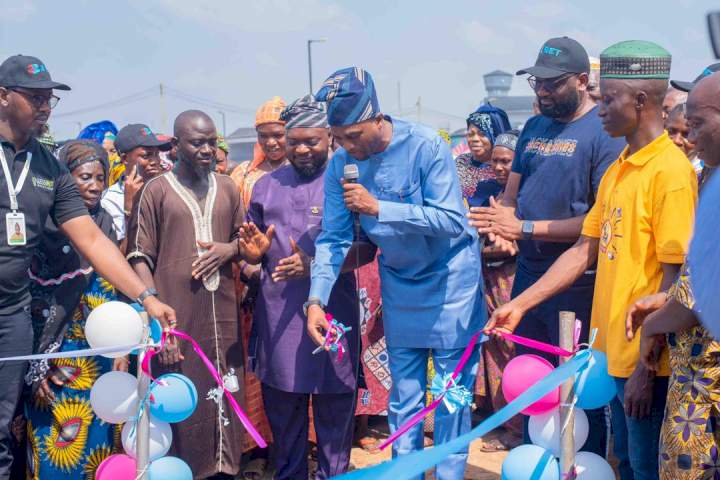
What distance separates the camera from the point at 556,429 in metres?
3.71

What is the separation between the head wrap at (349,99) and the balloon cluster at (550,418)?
1377mm

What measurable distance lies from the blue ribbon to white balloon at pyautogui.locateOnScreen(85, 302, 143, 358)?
1.36 meters

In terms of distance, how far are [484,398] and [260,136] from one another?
251cm

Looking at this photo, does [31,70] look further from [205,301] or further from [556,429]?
[556,429]

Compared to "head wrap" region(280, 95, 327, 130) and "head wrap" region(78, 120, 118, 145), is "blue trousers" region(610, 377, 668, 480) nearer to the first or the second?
"head wrap" region(280, 95, 327, 130)

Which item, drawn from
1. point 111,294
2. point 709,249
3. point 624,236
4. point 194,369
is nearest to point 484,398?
point 194,369

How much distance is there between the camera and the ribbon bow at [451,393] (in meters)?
4.33

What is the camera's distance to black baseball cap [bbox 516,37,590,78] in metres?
4.58

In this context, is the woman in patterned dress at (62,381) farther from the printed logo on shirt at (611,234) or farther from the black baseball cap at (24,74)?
the printed logo on shirt at (611,234)

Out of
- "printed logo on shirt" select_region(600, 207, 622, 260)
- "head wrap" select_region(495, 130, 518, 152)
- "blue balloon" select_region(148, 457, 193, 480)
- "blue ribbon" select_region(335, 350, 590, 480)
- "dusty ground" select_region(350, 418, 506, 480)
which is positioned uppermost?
"head wrap" select_region(495, 130, 518, 152)

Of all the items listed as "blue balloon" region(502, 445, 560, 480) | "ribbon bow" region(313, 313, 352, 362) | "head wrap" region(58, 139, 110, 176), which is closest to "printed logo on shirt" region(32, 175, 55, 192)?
"head wrap" region(58, 139, 110, 176)

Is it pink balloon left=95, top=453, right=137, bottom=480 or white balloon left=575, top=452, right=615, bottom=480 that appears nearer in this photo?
white balloon left=575, top=452, right=615, bottom=480

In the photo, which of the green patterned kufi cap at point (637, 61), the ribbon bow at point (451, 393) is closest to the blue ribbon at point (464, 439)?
the ribbon bow at point (451, 393)

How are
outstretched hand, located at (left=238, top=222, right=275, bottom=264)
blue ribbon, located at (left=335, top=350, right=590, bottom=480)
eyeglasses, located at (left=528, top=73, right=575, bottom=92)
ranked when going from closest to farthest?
blue ribbon, located at (left=335, top=350, right=590, bottom=480) → eyeglasses, located at (left=528, top=73, right=575, bottom=92) → outstretched hand, located at (left=238, top=222, right=275, bottom=264)
